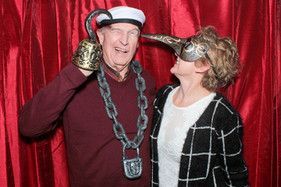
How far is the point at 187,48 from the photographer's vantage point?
74.5 inches

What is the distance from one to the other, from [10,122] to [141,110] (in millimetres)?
728

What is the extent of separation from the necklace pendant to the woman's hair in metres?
0.54

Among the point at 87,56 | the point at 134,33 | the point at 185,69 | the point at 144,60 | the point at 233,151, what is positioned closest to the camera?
the point at 87,56

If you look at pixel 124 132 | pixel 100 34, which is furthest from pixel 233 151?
pixel 100 34

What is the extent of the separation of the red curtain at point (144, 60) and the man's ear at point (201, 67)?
1.11ft

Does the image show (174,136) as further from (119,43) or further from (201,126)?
(119,43)

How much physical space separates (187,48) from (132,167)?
69 cm

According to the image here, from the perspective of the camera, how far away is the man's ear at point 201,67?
190 centimetres

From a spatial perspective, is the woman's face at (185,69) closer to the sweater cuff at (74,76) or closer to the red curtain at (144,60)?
the red curtain at (144,60)

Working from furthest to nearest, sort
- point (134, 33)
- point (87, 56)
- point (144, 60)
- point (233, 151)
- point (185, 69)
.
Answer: point (144, 60)
point (134, 33)
point (185, 69)
point (233, 151)
point (87, 56)

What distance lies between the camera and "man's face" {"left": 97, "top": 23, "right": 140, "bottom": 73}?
1979 millimetres

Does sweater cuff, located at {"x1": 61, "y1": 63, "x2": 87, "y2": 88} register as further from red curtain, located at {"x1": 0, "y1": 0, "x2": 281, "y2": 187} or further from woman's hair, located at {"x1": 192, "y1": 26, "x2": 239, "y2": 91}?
woman's hair, located at {"x1": 192, "y1": 26, "x2": 239, "y2": 91}

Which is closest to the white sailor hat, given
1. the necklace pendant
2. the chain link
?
the chain link

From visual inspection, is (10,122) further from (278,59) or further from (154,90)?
(278,59)
